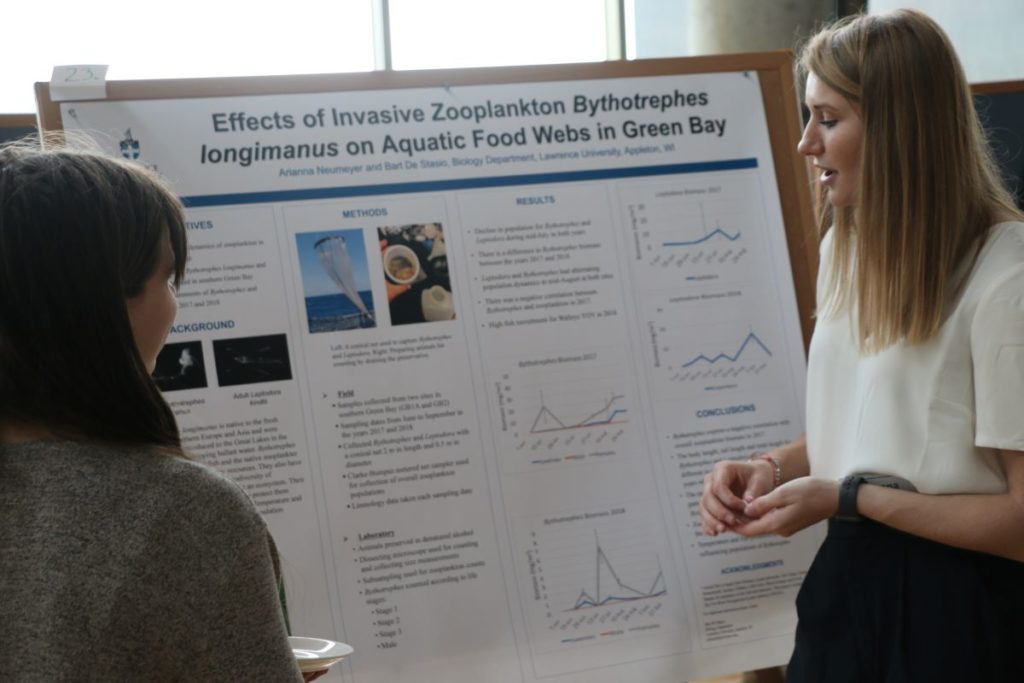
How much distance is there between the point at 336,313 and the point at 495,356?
322 millimetres

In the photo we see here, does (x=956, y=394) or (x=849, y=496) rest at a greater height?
(x=956, y=394)

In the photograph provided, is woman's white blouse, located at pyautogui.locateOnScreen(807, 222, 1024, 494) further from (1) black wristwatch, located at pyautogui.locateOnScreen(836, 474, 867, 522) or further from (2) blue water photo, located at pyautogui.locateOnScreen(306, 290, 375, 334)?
(2) blue water photo, located at pyautogui.locateOnScreen(306, 290, 375, 334)

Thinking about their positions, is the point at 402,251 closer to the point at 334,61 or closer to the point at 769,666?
the point at 769,666

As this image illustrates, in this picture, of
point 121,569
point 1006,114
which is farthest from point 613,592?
point 1006,114

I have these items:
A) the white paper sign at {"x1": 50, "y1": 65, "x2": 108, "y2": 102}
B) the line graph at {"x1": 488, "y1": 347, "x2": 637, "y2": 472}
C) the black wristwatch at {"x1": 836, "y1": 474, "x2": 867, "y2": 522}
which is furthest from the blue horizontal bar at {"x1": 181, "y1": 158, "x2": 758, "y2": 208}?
the black wristwatch at {"x1": 836, "y1": 474, "x2": 867, "y2": 522}

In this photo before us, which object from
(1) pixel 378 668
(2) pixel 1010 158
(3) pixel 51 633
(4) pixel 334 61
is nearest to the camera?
(3) pixel 51 633

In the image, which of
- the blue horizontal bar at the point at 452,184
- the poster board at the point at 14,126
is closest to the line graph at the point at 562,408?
the blue horizontal bar at the point at 452,184

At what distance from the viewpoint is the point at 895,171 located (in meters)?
1.72

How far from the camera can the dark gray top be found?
0.97 m

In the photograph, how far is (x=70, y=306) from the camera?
100 centimetres

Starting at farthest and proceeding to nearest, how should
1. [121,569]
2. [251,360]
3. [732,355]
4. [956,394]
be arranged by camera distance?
→ [732,355] < [251,360] < [956,394] < [121,569]

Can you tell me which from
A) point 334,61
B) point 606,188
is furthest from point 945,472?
point 334,61

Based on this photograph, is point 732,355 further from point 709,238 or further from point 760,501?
point 760,501

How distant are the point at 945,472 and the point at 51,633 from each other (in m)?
1.25
